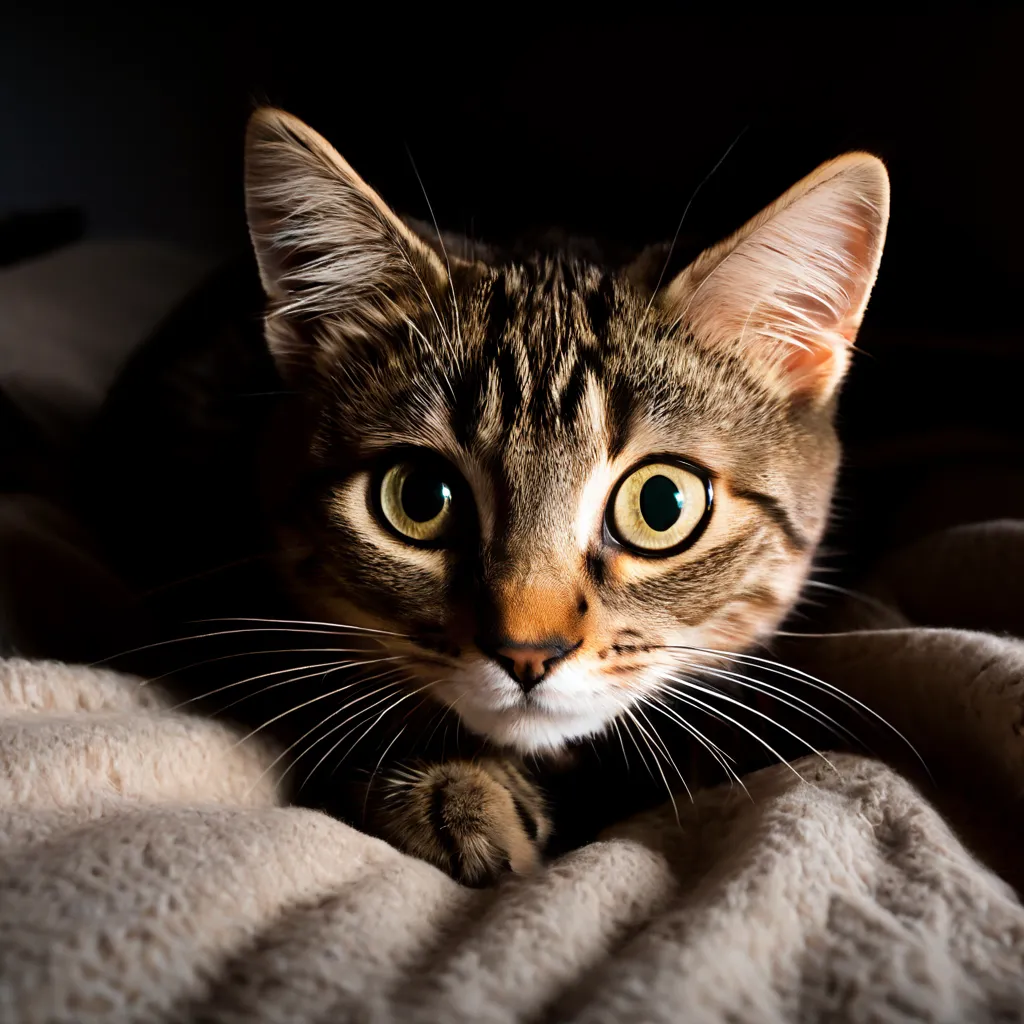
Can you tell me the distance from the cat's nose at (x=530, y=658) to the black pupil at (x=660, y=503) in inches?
5.7

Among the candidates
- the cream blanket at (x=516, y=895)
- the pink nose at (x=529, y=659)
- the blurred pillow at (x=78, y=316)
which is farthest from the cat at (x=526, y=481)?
the blurred pillow at (x=78, y=316)

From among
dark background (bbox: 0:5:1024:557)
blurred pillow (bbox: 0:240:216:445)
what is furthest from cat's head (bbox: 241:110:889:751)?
blurred pillow (bbox: 0:240:216:445)

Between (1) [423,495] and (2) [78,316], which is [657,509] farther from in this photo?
(2) [78,316]

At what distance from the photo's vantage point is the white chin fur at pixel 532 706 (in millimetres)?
695

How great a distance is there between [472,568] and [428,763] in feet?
0.61

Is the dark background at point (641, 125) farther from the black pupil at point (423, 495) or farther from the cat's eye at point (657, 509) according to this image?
the black pupil at point (423, 495)

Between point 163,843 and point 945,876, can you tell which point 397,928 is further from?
point 945,876

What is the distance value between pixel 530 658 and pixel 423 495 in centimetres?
20

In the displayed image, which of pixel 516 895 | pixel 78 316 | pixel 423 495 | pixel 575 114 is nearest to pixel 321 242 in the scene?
pixel 423 495

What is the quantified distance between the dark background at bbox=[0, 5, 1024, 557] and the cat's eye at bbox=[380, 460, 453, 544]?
36cm

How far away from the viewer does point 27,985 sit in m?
0.41

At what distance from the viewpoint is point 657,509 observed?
78 cm

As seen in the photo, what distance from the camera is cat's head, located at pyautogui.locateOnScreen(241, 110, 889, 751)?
28.5 inches

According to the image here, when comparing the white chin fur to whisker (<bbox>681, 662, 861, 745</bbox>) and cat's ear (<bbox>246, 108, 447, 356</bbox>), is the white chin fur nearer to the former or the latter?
whisker (<bbox>681, 662, 861, 745</bbox>)
